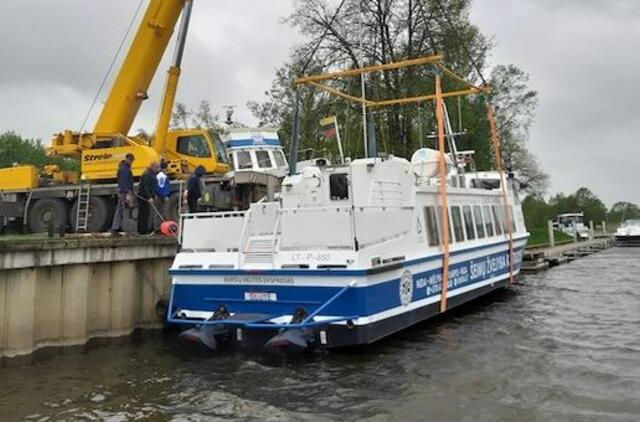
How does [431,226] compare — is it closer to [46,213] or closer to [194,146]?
[194,146]

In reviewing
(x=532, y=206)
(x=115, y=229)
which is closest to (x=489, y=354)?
(x=115, y=229)

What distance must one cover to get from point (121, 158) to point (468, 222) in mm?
8433

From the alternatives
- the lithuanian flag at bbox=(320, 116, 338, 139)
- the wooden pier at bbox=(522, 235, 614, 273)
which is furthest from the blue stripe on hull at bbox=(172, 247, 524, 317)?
the wooden pier at bbox=(522, 235, 614, 273)

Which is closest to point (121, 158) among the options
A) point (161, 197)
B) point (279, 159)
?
point (161, 197)

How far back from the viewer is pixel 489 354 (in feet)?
33.2

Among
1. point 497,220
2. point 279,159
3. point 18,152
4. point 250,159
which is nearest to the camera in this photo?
point 497,220

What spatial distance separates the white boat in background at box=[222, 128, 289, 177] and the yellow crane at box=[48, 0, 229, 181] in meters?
1.80

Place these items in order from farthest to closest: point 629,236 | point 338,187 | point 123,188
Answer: point 629,236 < point 123,188 < point 338,187

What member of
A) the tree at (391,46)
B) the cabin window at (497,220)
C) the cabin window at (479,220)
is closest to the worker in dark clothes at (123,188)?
the cabin window at (479,220)

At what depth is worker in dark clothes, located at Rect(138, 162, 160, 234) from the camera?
13.0 m

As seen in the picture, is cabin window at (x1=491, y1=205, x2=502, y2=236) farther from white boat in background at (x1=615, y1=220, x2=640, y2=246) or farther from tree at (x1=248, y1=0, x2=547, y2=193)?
white boat in background at (x1=615, y1=220, x2=640, y2=246)

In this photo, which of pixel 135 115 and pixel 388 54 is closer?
pixel 135 115

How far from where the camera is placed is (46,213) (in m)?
15.8

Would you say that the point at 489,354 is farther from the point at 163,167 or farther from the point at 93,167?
the point at 93,167
